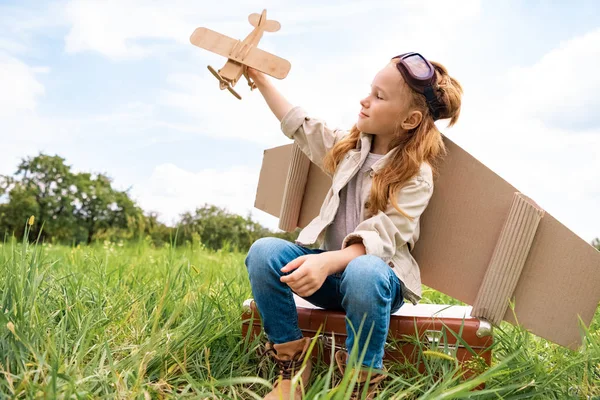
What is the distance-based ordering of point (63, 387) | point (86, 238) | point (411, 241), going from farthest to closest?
point (86, 238) < point (411, 241) < point (63, 387)

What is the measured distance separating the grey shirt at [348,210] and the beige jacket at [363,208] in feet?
0.09

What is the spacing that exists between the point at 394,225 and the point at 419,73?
559 mm

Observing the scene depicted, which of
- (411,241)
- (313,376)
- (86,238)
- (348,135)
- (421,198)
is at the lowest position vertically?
(86,238)

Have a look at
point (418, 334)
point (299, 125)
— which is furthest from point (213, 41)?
point (418, 334)

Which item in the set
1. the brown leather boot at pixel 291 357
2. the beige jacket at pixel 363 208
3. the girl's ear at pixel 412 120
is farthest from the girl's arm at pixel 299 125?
the brown leather boot at pixel 291 357

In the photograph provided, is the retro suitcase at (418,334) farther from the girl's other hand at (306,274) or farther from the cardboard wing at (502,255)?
the girl's other hand at (306,274)

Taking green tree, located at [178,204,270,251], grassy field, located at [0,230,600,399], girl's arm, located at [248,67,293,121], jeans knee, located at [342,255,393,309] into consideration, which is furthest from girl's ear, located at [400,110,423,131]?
green tree, located at [178,204,270,251]

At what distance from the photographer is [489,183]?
2234 mm

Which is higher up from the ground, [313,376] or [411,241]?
[411,241]

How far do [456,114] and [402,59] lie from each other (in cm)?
31

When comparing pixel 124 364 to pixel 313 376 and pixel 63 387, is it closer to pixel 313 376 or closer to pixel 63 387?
pixel 63 387

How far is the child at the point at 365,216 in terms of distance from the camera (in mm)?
1899

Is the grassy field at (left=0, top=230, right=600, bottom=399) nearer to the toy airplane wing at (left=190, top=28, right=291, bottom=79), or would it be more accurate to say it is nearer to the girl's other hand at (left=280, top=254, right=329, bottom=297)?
the girl's other hand at (left=280, top=254, right=329, bottom=297)

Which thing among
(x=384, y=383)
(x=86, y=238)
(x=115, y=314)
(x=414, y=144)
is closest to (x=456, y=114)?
(x=414, y=144)
